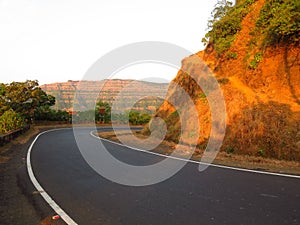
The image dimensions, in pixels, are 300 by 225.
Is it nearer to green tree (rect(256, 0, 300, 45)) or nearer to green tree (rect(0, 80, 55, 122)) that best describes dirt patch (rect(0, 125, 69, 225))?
green tree (rect(256, 0, 300, 45))

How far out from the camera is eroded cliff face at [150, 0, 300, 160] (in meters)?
9.83

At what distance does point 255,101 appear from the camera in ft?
39.5

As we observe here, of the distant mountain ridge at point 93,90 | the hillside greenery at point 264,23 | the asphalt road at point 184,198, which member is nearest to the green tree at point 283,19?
the hillside greenery at point 264,23

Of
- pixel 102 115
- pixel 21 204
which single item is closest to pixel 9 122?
pixel 21 204

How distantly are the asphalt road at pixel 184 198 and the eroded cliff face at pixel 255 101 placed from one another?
3.37 metres

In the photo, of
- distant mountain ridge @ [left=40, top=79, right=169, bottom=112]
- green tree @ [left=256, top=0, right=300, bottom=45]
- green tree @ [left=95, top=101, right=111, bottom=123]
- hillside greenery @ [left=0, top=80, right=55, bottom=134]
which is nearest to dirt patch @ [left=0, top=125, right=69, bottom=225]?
green tree @ [left=256, top=0, right=300, bottom=45]

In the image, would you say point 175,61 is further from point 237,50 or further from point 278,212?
point 278,212

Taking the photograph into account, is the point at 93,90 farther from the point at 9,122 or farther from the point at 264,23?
the point at 264,23

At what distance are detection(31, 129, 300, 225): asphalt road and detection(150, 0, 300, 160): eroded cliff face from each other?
11.1ft

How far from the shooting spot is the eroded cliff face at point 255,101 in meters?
9.83

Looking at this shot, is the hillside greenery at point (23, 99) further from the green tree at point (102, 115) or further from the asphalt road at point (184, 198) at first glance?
the asphalt road at point (184, 198)

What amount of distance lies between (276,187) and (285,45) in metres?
9.77

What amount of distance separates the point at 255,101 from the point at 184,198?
8.49 metres

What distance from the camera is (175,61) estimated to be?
22.5 meters
